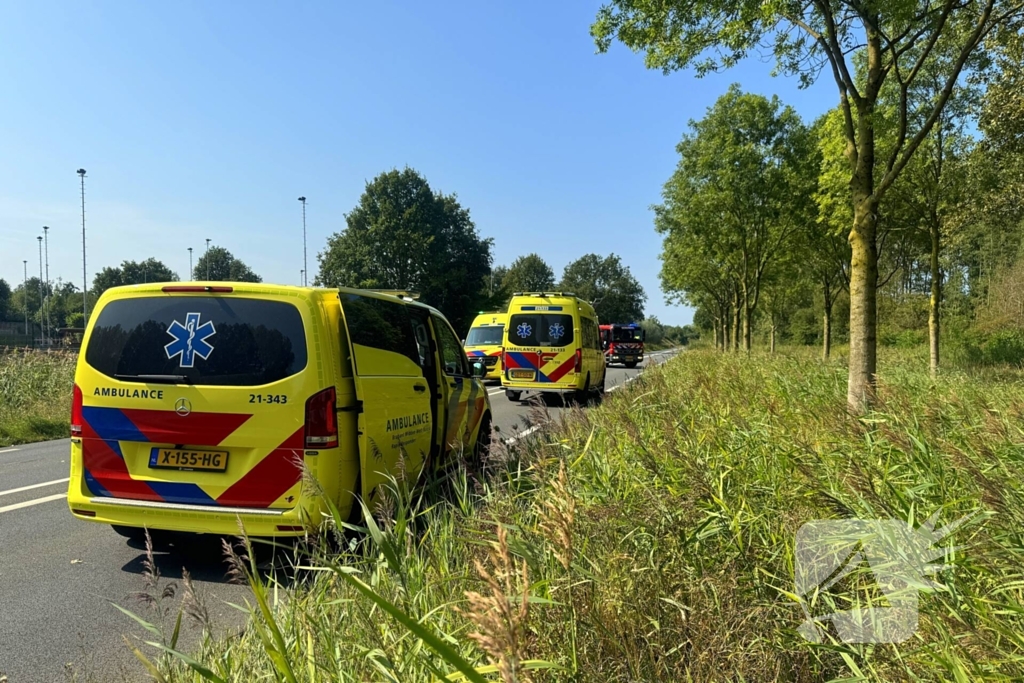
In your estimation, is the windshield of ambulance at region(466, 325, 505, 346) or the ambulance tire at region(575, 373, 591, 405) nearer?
the ambulance tire at region(575, 373, 591, 405)

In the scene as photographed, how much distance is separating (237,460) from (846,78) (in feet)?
28.0

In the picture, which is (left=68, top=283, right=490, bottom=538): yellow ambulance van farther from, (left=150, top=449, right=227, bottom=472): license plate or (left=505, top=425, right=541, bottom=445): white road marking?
(left=505, top=425, right=541, bottom=445): white road marking

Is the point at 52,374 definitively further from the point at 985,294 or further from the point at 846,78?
the point at 985,294

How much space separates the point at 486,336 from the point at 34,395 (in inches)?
504

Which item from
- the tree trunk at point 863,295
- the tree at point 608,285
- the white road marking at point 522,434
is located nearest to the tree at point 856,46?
the tree trunk at point 863,295

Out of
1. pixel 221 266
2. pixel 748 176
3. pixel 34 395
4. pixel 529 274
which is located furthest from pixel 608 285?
pixel 34 395

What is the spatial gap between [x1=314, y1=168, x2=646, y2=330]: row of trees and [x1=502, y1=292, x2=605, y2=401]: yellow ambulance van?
32.8 meters

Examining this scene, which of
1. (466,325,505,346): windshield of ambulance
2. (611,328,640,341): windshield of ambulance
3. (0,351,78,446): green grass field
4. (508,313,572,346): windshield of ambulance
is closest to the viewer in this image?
(0,351,78,446): green grass field

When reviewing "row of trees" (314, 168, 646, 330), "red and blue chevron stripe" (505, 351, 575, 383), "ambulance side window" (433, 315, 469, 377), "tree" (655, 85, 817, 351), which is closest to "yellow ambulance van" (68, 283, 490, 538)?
"ambulance side window" (433, 315, 469, 377)

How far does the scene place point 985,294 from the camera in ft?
108

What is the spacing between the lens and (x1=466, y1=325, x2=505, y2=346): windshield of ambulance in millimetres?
22470

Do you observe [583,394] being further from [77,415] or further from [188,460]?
[77,415]

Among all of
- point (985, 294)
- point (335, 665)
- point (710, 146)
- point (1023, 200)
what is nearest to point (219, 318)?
point (335, 665)

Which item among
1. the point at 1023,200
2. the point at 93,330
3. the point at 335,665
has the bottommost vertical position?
the point at 335,665
